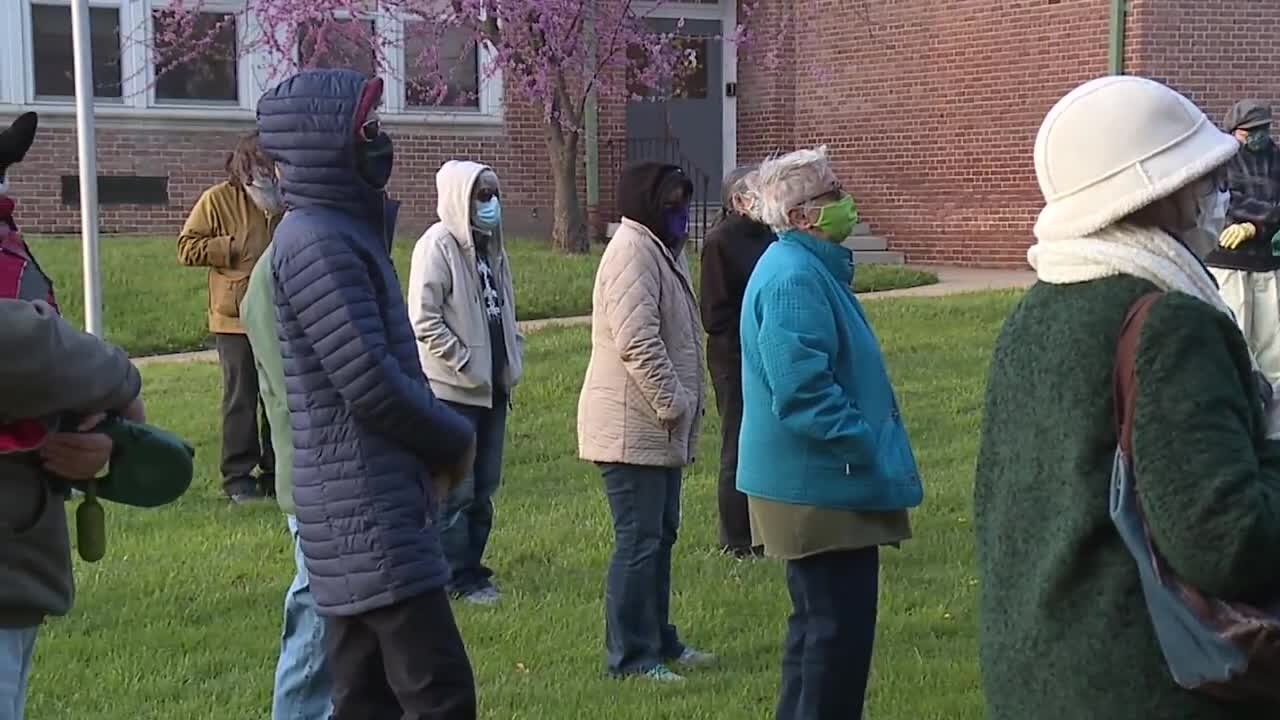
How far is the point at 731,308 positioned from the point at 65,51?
1420 cm

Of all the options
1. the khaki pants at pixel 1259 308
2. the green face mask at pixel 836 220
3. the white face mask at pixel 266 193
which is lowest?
the khaki pants at pixel 1259 308

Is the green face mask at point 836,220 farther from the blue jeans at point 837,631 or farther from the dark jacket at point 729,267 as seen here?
the dark jacket at point 729,267

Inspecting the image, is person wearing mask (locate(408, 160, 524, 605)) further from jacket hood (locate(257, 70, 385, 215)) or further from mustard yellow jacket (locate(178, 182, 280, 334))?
jacket hood (locate(257, 70, 385, 215))

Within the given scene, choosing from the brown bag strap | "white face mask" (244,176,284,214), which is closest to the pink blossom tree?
"white face mask" (244,176,284,214)

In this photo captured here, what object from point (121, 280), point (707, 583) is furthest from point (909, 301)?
point (707, 583)

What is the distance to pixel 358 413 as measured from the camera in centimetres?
390

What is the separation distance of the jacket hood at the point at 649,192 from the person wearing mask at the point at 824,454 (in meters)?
1.33

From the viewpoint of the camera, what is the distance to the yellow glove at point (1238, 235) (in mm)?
9383

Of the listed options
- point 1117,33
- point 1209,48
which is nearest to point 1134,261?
point 1117,33

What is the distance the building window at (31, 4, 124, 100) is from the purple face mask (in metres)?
14.5

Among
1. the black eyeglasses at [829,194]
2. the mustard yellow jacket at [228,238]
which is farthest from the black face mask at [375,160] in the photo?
the mustard yellow jacket at [228,238]

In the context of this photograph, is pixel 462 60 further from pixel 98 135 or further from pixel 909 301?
pixel 909 301

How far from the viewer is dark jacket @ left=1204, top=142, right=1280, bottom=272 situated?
9.41 meters

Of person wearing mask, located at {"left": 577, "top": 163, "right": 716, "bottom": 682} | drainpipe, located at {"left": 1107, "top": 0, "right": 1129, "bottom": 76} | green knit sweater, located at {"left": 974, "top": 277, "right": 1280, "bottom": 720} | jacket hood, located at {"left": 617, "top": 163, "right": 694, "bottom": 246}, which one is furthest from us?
drainpipe, located at {"left": 1107, "top": 0, "right": 1129, "bottom": 76}
